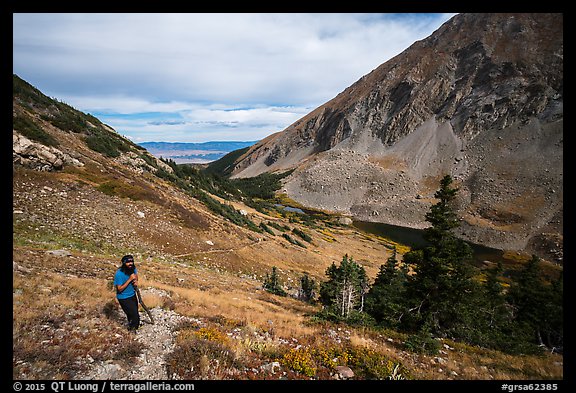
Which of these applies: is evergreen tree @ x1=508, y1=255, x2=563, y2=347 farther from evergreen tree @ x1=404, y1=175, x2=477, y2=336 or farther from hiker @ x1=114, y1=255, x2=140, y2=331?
hiker @ x1=114, y1=255, x2=140, y2=331

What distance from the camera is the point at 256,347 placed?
7.71 metres

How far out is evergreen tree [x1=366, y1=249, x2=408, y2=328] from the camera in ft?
41.6

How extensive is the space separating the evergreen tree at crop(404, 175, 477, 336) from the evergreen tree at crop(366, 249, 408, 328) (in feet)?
2.27

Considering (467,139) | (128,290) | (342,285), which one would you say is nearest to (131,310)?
(128,290)

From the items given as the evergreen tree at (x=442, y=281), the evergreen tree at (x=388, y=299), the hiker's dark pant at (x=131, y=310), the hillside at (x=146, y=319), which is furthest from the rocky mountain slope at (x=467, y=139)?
the hiker's dark pant at (x=131, y=310)

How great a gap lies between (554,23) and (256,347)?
7337 inches

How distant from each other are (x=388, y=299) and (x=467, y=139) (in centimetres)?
12640

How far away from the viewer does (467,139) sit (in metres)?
117

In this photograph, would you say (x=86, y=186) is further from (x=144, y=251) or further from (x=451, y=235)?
(x=451, y=235)

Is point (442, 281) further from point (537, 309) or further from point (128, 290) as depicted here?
point (537, 309)

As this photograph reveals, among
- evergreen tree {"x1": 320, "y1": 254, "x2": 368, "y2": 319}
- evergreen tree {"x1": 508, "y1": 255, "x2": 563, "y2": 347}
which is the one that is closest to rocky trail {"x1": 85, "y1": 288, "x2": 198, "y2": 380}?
evergreen tree {"x1": 320, "y1": 254, "x2": 368, "y2": 319}

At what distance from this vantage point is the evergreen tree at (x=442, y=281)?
11.9 meters

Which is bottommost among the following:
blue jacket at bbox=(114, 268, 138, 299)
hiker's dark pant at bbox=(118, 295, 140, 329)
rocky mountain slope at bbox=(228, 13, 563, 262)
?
hiker's dark pant at bbox=(118, 295, 140, 329)

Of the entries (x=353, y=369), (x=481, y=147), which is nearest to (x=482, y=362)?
(x=353, y=369)
